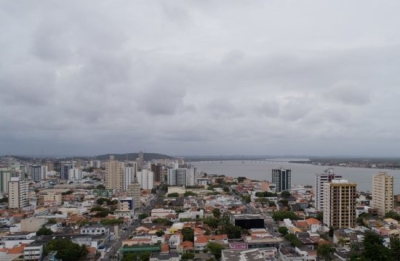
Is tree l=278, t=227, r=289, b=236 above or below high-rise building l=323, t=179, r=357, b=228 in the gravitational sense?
below

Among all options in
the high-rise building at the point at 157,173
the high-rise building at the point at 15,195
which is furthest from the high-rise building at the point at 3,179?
the high-rise building at the point at 157,173

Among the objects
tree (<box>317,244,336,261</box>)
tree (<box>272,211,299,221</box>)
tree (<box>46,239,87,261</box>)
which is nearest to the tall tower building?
tree (<box>272,211,299,221</box>)

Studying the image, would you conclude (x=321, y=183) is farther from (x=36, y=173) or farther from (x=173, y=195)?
(x=36, y=173)

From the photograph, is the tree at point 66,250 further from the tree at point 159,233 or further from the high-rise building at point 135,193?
the high-rise building at point 135,193

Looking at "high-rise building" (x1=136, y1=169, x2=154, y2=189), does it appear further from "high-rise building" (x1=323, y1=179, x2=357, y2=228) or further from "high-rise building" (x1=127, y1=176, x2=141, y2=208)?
"high-rise building" (x1=323, y1=179, x2=357, y2=228)

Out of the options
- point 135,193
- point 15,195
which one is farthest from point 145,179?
point 15,195

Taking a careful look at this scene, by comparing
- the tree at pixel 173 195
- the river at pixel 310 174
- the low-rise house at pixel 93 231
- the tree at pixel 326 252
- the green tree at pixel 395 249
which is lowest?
the river at pixel 310 174
